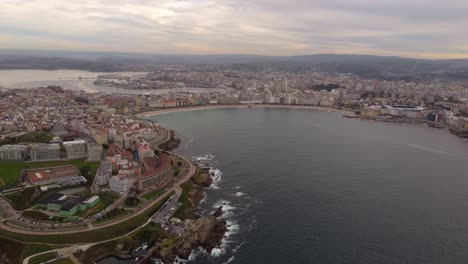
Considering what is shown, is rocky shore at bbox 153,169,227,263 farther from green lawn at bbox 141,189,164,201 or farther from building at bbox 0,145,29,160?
building at bbox 0,145,29,160

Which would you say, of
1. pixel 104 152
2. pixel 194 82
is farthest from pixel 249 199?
pixel 194 82

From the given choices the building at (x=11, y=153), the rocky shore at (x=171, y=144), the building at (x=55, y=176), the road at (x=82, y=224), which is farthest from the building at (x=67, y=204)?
the rocky shore at (x=171, y=144)

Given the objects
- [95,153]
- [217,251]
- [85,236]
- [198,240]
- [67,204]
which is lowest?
[217,251]

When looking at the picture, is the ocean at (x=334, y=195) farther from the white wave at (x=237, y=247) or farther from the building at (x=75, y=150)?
the building at (x=75, y=150)

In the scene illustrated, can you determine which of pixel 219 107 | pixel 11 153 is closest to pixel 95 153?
pixel 11 153

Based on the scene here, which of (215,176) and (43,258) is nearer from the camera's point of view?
(43,258)

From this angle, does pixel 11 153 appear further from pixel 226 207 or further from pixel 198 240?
pixel 198 240

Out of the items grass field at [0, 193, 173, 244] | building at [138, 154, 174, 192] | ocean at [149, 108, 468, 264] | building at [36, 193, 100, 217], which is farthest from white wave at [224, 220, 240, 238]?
building at [36, 193, 100, 217]
